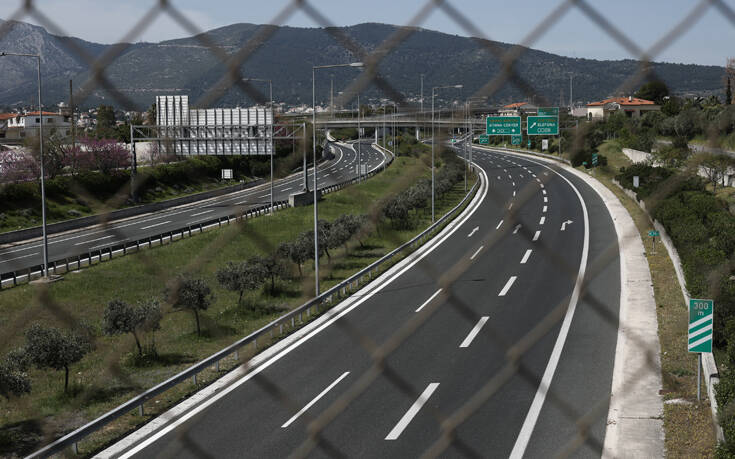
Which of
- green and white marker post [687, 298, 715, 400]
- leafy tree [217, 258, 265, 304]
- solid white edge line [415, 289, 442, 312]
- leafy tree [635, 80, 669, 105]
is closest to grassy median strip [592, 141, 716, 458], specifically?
green and white marker post [687, 298, 715, 400]

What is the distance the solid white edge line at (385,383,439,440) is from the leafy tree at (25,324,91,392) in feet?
18.0

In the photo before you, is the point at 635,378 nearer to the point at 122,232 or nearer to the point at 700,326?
the point at 700,326

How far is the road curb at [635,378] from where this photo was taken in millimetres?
7871

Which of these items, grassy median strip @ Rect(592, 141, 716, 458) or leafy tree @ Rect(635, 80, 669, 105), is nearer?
leafy tree @ Rect(635, 80, 669, 105)

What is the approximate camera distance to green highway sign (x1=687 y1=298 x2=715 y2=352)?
8672 mm

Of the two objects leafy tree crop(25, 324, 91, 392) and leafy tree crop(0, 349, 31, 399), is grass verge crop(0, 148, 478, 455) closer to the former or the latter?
leafy tree crop(0, 349, 31, 399)

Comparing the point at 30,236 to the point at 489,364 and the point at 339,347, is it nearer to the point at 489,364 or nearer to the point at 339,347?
the point at 339,347

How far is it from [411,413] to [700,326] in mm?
3689

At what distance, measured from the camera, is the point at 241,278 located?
16.7 meters

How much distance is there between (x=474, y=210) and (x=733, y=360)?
21652 millimetres

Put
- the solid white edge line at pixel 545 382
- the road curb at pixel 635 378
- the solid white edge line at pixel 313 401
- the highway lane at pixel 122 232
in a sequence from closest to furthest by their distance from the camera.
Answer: the road curb at pixel 635 378
the solid white edge line at pixel 545 382
the solid white edge line at pixel 313 401
the highway lane at pixel 122 232

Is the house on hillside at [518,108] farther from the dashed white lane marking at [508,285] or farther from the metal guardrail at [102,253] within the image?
the dashed white lane marking at [508,285]

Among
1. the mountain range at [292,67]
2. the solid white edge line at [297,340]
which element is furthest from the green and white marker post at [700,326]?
the mountain range at [292,67]

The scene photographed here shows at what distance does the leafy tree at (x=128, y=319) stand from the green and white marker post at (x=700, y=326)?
841 cm
